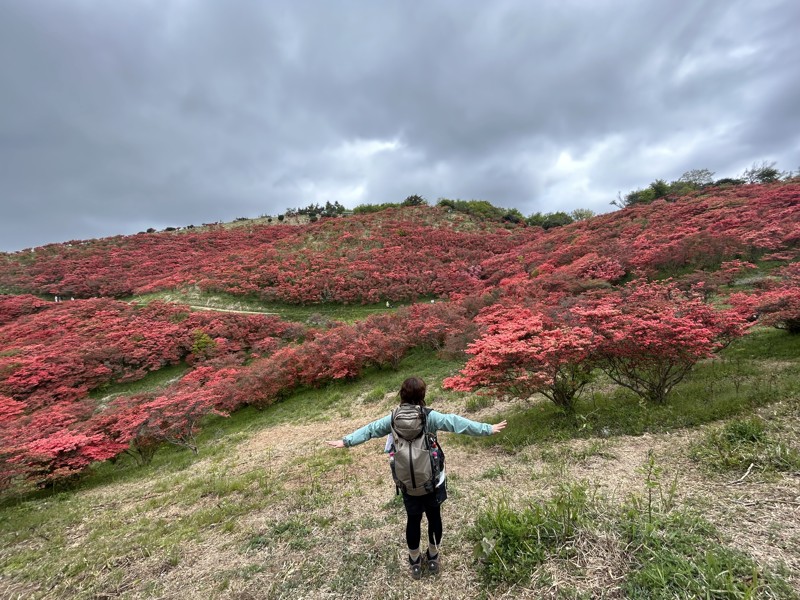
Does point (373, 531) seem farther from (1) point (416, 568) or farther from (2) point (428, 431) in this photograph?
(2) point (428, 431)

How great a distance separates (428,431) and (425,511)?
77 cm

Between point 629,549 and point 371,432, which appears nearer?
point 629,549

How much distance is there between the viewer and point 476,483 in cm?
454

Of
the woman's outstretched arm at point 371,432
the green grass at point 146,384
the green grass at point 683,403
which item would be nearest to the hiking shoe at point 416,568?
the woman's outstretched arm at point 371,432

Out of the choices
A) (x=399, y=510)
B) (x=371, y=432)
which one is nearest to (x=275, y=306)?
(x=399, y=510)

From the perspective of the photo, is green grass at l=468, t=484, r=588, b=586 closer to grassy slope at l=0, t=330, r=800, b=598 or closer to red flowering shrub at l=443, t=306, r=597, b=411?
grassy slope at l=0, t=330, r=800, b=598

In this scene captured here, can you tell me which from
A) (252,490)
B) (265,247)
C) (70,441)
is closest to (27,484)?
(70,441)

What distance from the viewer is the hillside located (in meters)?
2.91

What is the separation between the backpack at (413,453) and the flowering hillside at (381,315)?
3.46 m

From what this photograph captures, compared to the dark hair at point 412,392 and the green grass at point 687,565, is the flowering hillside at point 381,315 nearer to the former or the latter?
the green grass at point 687,565

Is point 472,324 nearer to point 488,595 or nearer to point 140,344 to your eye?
point 488,595

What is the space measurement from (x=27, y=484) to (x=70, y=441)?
3.19ft

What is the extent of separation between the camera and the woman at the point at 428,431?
2.80 metres

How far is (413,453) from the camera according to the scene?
8.64ft
